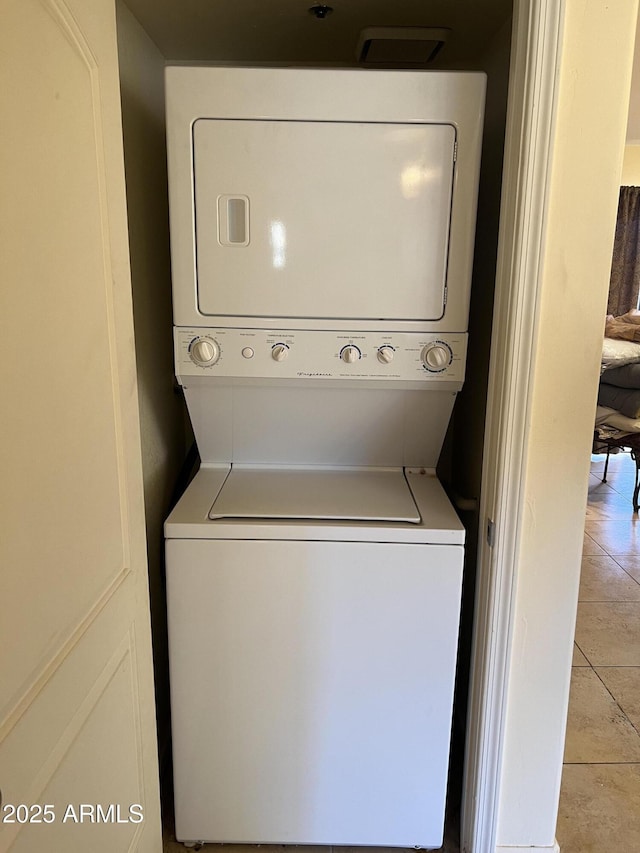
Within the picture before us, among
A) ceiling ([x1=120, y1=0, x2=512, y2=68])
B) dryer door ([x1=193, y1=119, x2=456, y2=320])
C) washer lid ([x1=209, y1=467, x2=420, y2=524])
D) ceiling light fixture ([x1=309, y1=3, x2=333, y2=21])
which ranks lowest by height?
washer lid ([x1=209, y1=467, x2=420, y2=524])

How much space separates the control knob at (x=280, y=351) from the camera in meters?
1.36

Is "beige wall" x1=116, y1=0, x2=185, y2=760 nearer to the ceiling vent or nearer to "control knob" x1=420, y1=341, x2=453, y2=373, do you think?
the ceiling vent

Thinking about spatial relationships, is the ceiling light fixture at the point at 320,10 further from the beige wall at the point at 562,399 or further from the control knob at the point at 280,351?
the control knob at the point at 280,351

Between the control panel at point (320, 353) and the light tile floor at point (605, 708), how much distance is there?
122 centimetres

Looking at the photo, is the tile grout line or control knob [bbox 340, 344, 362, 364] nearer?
control knob [bbox 340, 344, 362, 364]

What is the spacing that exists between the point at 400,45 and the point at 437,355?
2.51ft

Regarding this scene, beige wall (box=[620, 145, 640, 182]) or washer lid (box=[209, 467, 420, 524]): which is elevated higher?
beige wall (box=[620, 145, 640, 182])

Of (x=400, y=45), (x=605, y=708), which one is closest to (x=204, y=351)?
(x=400, y=45)

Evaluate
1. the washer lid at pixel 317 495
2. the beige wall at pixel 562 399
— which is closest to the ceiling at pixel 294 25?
the beige wall at pixel 562 399

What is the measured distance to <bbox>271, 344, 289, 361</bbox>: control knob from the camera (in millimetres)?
1355

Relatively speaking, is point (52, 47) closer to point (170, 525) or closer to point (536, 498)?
point (170, 525)

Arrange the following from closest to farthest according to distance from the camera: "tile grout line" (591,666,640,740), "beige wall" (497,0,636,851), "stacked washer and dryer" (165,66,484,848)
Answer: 1. "beige wall" (497,0,636,851)
2. "stacked washer and dryer" (165,66,484,848)
3. "tile grout line" (591,666,640,740)

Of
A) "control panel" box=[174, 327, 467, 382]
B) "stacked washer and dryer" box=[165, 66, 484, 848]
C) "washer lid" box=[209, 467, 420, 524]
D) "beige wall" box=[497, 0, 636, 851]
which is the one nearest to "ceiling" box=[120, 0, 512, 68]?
"stacked washer and dryer" box=[165, 66, 484, 848]

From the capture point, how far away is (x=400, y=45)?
1.47 m
